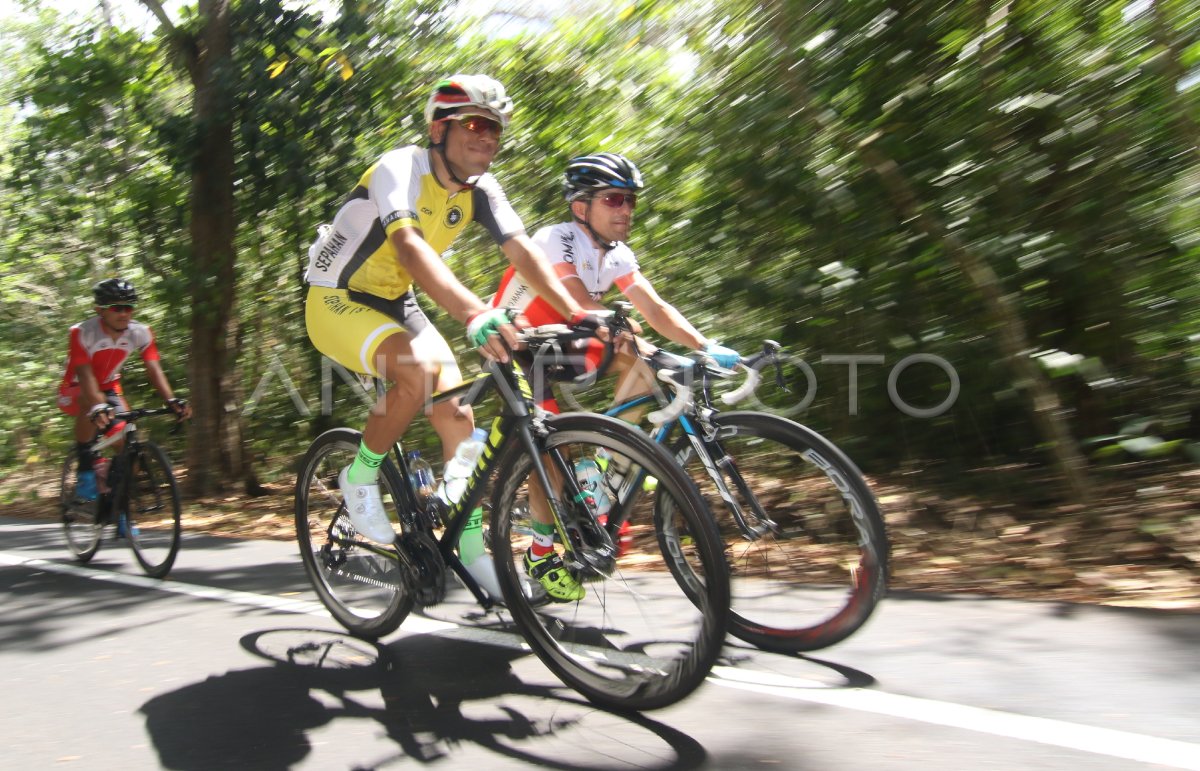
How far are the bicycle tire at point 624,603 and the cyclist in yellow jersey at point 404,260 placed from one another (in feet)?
2.15

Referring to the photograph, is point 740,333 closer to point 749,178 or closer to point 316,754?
point 749,178

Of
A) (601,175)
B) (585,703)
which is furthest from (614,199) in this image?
(585,703)

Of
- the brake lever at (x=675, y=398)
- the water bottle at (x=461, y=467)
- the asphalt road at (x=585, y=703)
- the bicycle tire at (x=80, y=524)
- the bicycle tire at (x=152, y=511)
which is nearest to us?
the asphalt road at (x=585, y=703)

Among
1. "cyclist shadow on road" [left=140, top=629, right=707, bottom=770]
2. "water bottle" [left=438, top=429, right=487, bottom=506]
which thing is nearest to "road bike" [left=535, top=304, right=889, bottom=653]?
"water bottle" [left=438, top=429, right=487, bottom=506]

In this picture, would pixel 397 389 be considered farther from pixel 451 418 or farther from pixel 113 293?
pixel 113 293

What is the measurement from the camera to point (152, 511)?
6734 millimetres

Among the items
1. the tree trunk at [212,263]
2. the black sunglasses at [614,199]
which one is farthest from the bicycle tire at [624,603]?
the tree trunk at [212,263]

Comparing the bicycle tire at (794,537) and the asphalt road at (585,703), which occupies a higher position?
the bicycle tire at (794,537)

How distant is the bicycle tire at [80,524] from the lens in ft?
22.7

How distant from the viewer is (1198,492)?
519 cm

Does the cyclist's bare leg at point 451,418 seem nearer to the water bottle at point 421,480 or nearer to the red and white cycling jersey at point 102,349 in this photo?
the water bottle at point 421,480

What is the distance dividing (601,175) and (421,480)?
1.58 metres

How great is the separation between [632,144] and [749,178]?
1.63m

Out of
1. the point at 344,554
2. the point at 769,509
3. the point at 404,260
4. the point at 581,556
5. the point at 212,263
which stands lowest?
the point at 344,554
